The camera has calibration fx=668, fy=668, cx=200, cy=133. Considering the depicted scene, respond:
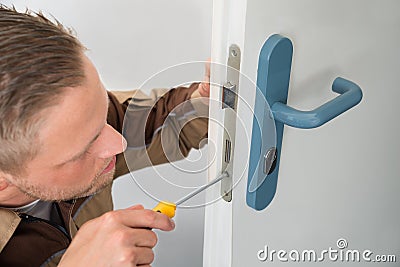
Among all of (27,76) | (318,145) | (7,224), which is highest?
(27,76)

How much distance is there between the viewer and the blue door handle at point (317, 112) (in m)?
0.68

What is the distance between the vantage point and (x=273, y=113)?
71 cm

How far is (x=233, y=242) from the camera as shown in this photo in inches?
31.3

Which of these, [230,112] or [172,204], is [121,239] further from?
[230,112]

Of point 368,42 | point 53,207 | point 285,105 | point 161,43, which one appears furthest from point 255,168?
point 161,43

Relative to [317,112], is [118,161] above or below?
below

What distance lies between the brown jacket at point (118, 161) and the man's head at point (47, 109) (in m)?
0.05

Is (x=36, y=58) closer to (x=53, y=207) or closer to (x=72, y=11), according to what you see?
(x=53, y=207)

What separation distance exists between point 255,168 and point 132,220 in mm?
148

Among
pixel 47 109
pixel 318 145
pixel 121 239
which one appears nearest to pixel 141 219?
pixel 121 239

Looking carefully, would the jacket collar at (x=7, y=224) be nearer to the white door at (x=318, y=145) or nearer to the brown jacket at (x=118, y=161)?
the brown jacket at (x=118, y=161)

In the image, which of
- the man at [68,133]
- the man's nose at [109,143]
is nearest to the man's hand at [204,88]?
the man at [68,133]

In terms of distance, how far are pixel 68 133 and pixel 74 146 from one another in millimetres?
19

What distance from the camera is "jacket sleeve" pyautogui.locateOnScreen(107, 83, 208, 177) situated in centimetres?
76
